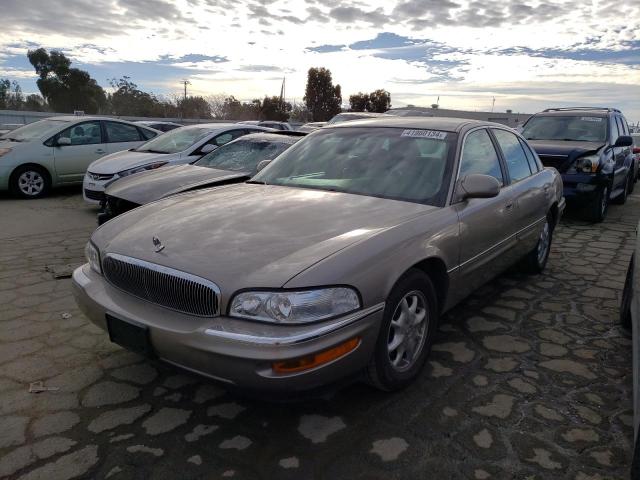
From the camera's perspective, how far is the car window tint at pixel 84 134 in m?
9.41

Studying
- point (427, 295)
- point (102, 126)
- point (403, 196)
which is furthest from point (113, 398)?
point (102, 126)

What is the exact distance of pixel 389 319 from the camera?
2.56 meters

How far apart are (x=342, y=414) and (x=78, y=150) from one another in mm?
8684

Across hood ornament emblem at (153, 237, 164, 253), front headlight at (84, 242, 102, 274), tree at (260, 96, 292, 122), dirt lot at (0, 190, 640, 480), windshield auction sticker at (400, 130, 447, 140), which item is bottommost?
dirt lot at (0, 190, 640, 480)

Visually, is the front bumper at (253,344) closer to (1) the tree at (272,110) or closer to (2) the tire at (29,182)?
(2) the tire at (29,182)

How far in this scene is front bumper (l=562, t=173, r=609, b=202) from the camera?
7.67 metres

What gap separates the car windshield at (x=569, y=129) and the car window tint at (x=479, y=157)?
214 inches

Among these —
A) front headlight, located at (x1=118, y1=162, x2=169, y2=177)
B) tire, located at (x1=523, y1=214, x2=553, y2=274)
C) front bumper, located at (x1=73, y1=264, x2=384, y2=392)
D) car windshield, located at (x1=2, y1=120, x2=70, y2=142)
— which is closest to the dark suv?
tire, located at (x1=523, y1=214, x2=553, y2=274)

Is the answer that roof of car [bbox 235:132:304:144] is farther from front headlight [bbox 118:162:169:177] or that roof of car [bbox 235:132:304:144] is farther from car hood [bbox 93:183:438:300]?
car hood [bbox 93:183:438:300]

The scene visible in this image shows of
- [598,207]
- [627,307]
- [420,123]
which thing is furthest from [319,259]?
[598,207]

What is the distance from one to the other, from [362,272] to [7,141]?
31.4 ft

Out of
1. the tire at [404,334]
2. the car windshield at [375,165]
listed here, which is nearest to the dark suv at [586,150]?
the car windshield at [375,165]

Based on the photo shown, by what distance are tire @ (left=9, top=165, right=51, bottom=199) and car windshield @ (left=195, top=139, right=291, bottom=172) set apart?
13.6 feet

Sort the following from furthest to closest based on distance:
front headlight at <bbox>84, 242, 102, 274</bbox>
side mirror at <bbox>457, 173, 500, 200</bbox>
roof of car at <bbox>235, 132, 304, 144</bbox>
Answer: roof of car at <bbox>235, 132, 304, 144</bbox> → side mirror at <bbox>457, 173, 500, 200</bbox> → front headlight at <bbox>84, 242, 102, 274</bbox>
